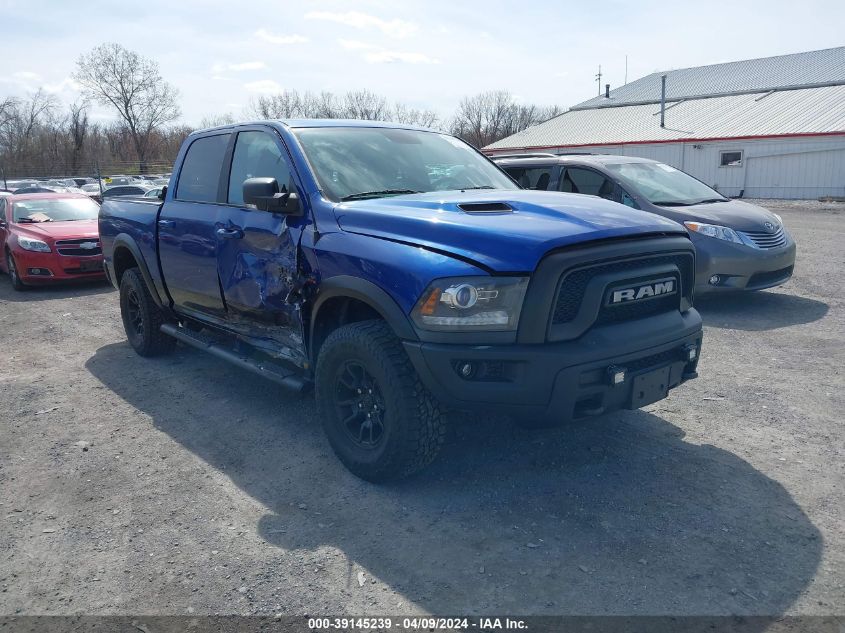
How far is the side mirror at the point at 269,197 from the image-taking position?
13.1ft

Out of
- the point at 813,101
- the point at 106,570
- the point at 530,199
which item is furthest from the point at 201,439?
the point at 813,101

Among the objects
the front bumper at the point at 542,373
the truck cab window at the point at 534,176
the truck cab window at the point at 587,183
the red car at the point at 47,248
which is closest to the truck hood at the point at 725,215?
the truck cab window at the point at 587,183

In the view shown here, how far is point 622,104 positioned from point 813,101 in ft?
40.5

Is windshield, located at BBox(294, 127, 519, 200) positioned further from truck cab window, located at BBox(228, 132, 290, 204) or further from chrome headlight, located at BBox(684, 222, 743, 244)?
chrome headlight, located at BBox(684, 222, 743, 244)

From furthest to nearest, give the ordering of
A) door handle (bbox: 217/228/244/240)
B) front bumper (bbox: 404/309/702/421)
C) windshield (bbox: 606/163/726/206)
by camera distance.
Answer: windshield (bbox: 606/163/726/206)
door handle (bbox: 217/228/244/240)
front bumper (bbox: 404/309/702/421)

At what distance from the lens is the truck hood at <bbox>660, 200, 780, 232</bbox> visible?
7441 millimetres

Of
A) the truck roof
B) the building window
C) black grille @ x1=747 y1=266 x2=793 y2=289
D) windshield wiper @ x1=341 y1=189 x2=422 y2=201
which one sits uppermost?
the building window

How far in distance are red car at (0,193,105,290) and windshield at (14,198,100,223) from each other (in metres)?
0.01

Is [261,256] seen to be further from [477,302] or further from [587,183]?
[587,183]

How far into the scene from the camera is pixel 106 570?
3.09 metres

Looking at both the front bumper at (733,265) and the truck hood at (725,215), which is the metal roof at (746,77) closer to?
the truck hood at (725,215)

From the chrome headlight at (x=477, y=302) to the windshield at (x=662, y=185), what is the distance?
5.33 m

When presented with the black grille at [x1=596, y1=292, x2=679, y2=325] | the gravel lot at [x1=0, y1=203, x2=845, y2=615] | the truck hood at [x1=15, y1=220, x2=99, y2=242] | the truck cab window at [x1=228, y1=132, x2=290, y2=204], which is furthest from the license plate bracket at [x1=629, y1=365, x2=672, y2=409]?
the truck hood at [x1=15, y1=220, x2=99, y2=242]

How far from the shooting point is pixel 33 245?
10383 millimetres
